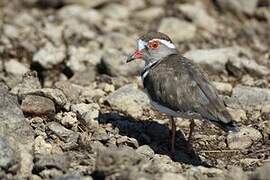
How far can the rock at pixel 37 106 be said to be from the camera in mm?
10000

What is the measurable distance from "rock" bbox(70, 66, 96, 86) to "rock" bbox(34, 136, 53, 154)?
3418 millimetres

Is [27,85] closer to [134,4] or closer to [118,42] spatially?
[118,42]

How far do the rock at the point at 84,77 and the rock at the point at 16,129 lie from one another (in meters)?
3.26

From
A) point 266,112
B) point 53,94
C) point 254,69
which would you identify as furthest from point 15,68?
point 266,112

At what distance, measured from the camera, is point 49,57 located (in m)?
13.3

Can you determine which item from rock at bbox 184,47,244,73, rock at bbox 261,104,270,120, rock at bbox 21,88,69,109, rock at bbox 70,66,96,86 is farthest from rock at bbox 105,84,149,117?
rock at bbox 184,47,244,73

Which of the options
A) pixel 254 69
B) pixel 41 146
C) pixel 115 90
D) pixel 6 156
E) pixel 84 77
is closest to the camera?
pixel 6 156

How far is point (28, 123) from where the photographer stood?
9.20 metres

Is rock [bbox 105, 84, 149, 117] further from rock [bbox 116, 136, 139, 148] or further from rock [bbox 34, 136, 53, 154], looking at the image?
rock [bbox 34, 136, 53, 154]

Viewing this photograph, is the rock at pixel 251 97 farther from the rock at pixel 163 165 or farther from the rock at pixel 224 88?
the rock at pixel 163 165

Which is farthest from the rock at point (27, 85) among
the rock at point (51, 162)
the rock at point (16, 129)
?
the rock at point (51, 162)

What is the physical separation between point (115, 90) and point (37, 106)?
2.13m

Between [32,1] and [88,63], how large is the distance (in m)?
3.74

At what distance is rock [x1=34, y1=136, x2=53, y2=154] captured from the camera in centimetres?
889
